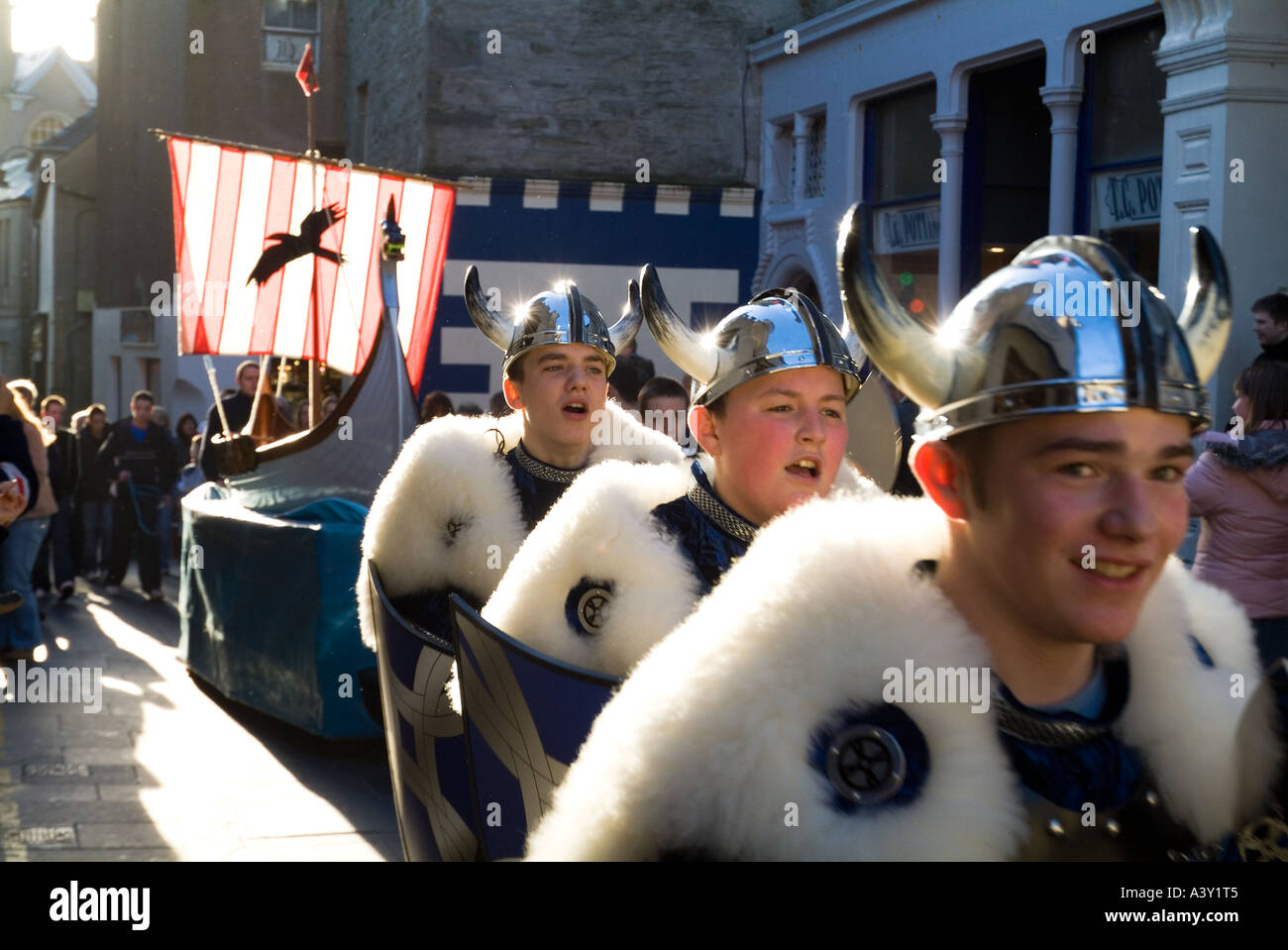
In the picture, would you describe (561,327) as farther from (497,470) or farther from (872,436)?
(872,436)

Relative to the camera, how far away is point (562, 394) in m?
4.81

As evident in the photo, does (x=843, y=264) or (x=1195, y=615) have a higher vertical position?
(x=843, y=264)

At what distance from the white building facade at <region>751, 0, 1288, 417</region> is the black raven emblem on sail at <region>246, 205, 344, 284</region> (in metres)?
4.74

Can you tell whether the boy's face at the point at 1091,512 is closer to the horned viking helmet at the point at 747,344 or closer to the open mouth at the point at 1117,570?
the open mouth at the point at 1117,570

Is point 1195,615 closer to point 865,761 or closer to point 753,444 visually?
point 865,761

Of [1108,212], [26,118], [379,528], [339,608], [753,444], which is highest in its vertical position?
[26,118]

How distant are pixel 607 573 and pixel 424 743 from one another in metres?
1.12

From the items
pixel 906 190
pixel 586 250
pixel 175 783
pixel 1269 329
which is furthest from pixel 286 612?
pixel 586 250

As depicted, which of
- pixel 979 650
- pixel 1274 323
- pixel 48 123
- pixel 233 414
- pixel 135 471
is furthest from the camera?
pixel 48 123

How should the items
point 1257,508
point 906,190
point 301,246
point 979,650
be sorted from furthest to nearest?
point 906,190, point 301,246, point 1257,508, point 979,650

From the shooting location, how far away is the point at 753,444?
10.9 feet
